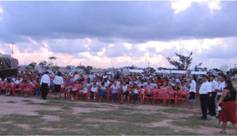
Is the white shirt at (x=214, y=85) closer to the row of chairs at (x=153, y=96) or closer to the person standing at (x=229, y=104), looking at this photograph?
the person standing at (x=229, y=104)

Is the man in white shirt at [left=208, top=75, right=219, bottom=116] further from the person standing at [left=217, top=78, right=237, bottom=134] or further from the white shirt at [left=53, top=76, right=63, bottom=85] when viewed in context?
the white shirt at [left=53, top=76, right=63, bottom=85]

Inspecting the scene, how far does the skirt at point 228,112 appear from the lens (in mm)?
13656

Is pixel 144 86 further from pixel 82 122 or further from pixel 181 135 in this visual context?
pixel 181 135

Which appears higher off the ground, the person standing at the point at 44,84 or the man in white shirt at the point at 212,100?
the person standing at the point at 44,84

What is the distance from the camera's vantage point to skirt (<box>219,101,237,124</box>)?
13.7 meters

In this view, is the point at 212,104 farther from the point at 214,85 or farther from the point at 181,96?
the point at 181,96

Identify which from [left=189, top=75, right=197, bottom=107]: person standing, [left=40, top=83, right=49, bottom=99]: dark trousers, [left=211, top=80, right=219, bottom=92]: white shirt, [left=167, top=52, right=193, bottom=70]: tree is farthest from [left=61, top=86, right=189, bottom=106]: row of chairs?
[left=167, top=52, right=193, bottom=70]: tree

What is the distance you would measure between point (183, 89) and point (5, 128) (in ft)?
43.2

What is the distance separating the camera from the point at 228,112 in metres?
13.7

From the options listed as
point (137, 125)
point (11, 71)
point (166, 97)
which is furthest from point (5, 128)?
point (11, 71)

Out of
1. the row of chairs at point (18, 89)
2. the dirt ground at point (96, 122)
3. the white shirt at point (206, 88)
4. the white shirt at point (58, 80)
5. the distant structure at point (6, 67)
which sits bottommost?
the dirt ground at point (96, 122)

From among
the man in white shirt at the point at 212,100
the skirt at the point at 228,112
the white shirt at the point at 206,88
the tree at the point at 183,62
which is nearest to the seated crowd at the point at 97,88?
the man in white shirt at the point at 212,100

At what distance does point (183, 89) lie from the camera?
81.9 ft

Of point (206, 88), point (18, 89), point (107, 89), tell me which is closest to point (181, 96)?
point (107, 89)
